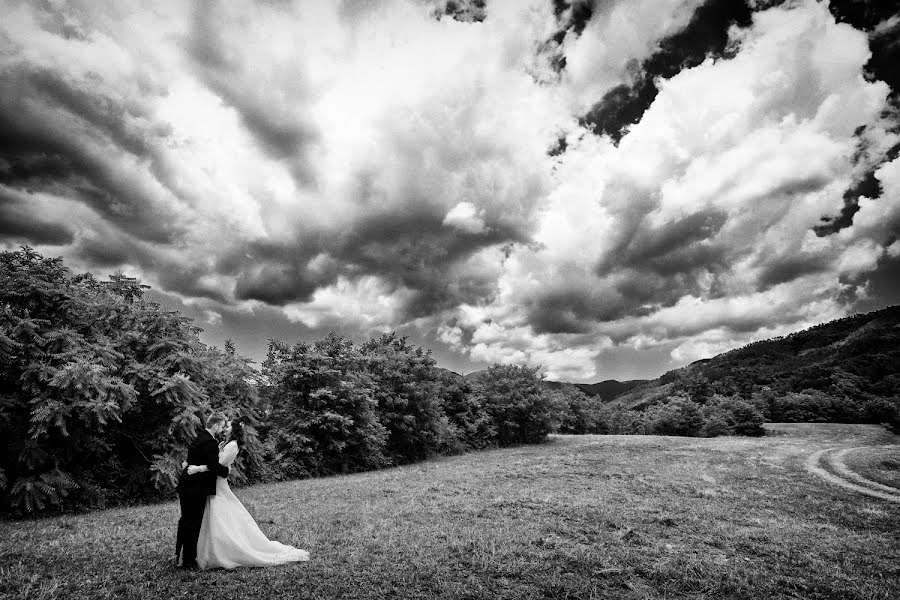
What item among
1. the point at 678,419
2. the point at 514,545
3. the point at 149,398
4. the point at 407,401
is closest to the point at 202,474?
the point at 514,545

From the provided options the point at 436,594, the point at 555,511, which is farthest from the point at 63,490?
the point at 555,511

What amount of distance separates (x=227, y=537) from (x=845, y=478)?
2780 cm

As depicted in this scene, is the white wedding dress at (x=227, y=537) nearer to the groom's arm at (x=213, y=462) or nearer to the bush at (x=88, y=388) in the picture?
the groom's arm at (x=213, y=462)

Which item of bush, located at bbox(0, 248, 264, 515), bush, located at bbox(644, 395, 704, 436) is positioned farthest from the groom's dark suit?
bush, located at bbox(644, 395, 704, 436)

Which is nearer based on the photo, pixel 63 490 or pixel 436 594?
pixel 436 594

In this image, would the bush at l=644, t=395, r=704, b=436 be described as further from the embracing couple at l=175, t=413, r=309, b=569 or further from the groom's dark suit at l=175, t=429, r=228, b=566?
the groom's dark suit at l=175, t=429, r=228, b=566

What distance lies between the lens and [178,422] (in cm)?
1588

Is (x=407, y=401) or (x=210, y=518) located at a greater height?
(x=407, y=401)

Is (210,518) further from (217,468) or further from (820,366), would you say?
(820,366)

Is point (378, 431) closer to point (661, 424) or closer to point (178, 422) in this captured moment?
point (178, 422)

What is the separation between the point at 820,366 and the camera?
7925 cm

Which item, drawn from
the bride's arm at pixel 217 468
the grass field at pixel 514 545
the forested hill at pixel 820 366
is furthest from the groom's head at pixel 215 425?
the forested hill at pixel 820 366

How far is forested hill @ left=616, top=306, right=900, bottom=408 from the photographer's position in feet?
199

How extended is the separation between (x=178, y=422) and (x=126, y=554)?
8.21 meters
